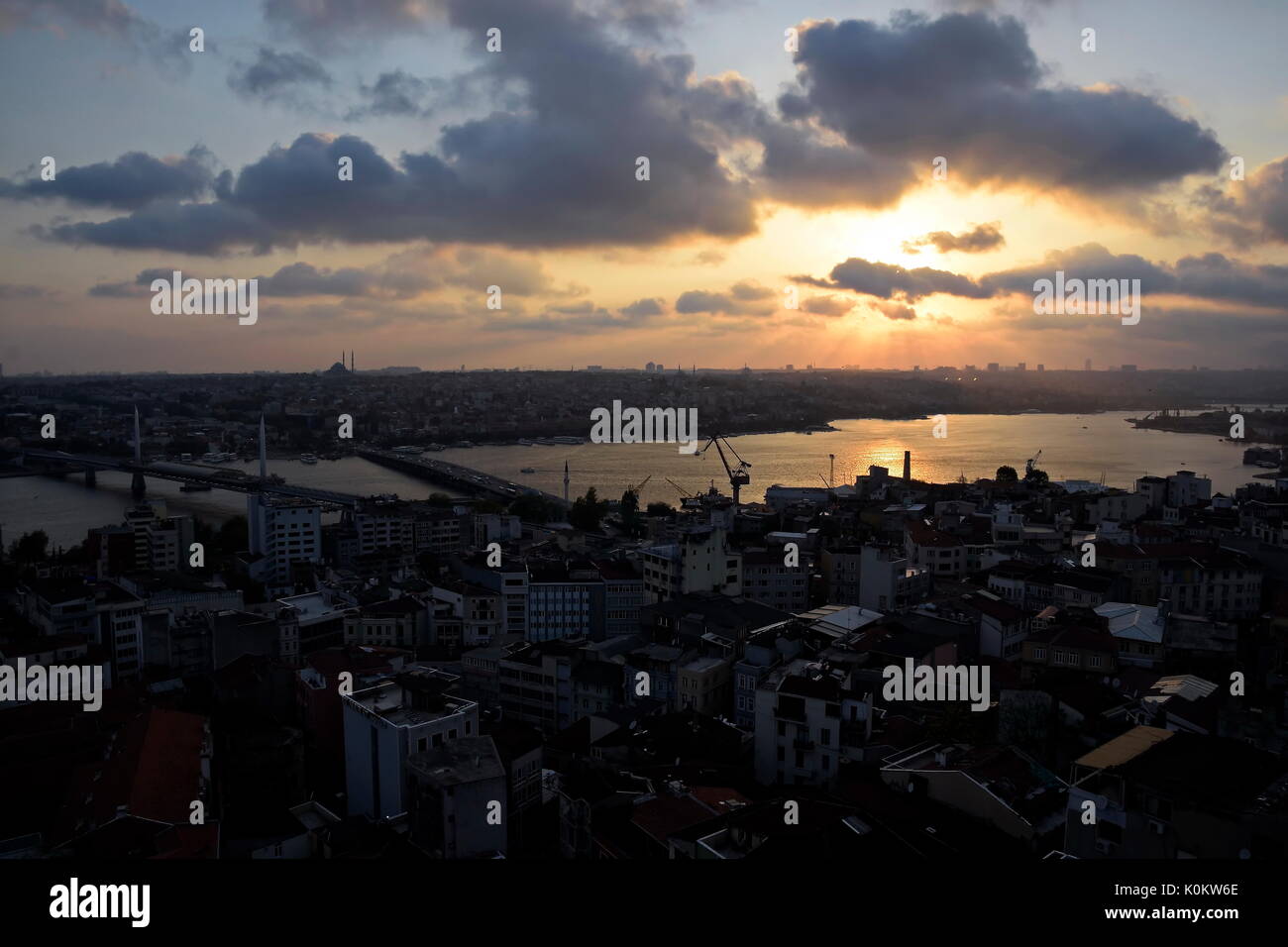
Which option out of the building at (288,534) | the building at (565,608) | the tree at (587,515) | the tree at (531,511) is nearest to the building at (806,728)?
the building at (565,608)

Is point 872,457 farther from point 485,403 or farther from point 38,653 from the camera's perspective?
point 38,653

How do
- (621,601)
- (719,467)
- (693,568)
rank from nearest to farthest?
1. (693,568)
2. (621,601)
3. (719,467)

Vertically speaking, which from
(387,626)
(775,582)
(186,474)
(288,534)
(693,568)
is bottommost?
(387,626)

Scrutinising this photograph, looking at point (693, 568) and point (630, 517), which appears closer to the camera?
point (693, 568)

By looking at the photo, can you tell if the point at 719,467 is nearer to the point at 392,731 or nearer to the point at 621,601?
the point at 621,601

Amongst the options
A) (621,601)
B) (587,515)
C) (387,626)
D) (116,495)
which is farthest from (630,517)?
(116,495)

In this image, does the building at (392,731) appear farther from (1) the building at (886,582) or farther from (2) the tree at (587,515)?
(2) the tree at (587,515)
